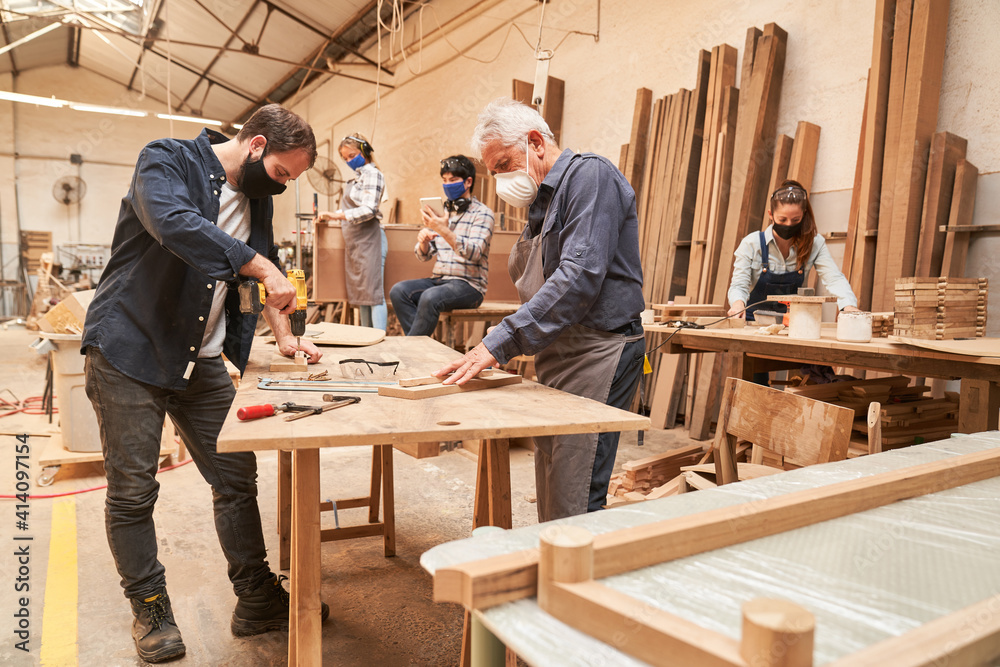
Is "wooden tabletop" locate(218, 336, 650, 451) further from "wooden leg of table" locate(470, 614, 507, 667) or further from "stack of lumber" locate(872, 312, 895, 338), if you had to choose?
"stack of lumber" locate(872, 312, 895, 338)

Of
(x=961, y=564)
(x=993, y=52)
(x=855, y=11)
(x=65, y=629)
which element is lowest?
(x=65, y=629)

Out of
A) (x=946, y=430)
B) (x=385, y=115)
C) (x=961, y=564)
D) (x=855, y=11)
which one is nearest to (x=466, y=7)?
(x=385, y=115)

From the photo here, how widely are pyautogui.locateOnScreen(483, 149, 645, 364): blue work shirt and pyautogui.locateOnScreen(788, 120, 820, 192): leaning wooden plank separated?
10.4 ft

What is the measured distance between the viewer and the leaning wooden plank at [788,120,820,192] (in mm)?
4559

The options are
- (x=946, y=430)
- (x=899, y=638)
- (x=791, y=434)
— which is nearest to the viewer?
(x=899, y=638)

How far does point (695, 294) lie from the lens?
525 cm

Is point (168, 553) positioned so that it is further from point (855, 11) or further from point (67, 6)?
point (67, 6)

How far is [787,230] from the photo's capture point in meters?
3.71

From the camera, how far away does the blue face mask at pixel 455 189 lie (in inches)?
176

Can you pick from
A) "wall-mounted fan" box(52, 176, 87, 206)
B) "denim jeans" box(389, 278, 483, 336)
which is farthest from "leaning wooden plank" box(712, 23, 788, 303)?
"wall-mounted fan" box(52, 176, 87, 206)

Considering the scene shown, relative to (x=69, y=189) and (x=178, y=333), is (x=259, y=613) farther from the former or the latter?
(x=69, y=189)

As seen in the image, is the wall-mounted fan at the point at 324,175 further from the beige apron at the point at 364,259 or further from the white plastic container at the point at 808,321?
the white plastic container at the point at 808,321

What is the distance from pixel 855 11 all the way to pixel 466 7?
523 centimetres

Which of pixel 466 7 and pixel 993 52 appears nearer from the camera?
pixel 993 52
